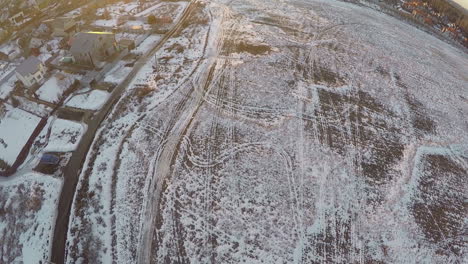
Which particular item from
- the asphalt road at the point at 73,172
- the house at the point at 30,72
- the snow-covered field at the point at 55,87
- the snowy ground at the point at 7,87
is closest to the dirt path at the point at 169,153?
the asphalt road at the point at 73,172

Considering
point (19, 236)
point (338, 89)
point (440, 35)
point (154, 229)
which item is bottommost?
point (19, 236)

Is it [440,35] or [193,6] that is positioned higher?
[440,35]

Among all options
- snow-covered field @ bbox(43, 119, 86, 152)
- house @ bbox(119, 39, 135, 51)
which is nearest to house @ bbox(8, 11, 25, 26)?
house @ bbox(119, 39, 135, 51)

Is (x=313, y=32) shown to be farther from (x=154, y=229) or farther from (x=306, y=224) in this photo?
(x=154, y=229)

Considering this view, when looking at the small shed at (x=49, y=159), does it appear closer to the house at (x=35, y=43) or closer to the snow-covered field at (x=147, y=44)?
the snow-covered field at (x=147, y=44)

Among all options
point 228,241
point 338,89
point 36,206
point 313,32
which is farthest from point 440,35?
point 36,206

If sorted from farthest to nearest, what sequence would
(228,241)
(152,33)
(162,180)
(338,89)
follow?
(152,33), (338,89), (162,180), (228,241)
